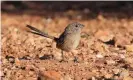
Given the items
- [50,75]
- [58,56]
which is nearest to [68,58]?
[58,56]

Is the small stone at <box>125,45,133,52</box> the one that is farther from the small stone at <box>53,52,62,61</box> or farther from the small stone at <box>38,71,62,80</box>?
the small stone at <box>38,71,62,80</box>

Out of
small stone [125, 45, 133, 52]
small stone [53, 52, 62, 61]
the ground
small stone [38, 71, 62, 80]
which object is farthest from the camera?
small stone [125, 45, 133, 52]

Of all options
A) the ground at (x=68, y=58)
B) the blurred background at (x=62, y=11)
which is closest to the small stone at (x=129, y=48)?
the ground at (x=68, y=58)

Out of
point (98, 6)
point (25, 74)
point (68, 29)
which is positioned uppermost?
point (98, 6)

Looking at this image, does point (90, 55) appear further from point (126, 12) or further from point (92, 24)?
point (126, 12)

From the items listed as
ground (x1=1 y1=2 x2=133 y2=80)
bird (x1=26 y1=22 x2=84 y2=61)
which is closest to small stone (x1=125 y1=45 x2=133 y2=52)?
ground (x1=1 y1=2 x2=133 y2=80)

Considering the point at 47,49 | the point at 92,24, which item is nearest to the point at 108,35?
the point at 47,49

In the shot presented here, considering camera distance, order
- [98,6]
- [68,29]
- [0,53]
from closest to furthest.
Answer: [68,29], [0,53], [98,6]

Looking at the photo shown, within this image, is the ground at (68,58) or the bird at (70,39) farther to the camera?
the bird at (70,39)

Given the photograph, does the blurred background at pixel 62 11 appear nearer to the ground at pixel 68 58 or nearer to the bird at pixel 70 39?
the ground at pixel 68 58

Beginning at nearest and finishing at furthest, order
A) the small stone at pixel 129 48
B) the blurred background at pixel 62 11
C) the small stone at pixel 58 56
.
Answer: the small stone at pixel 58 56 → the small stone at pixel 129 48 → the blurred background at pixel 62 11

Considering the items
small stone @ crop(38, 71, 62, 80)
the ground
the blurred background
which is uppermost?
the blurred background
